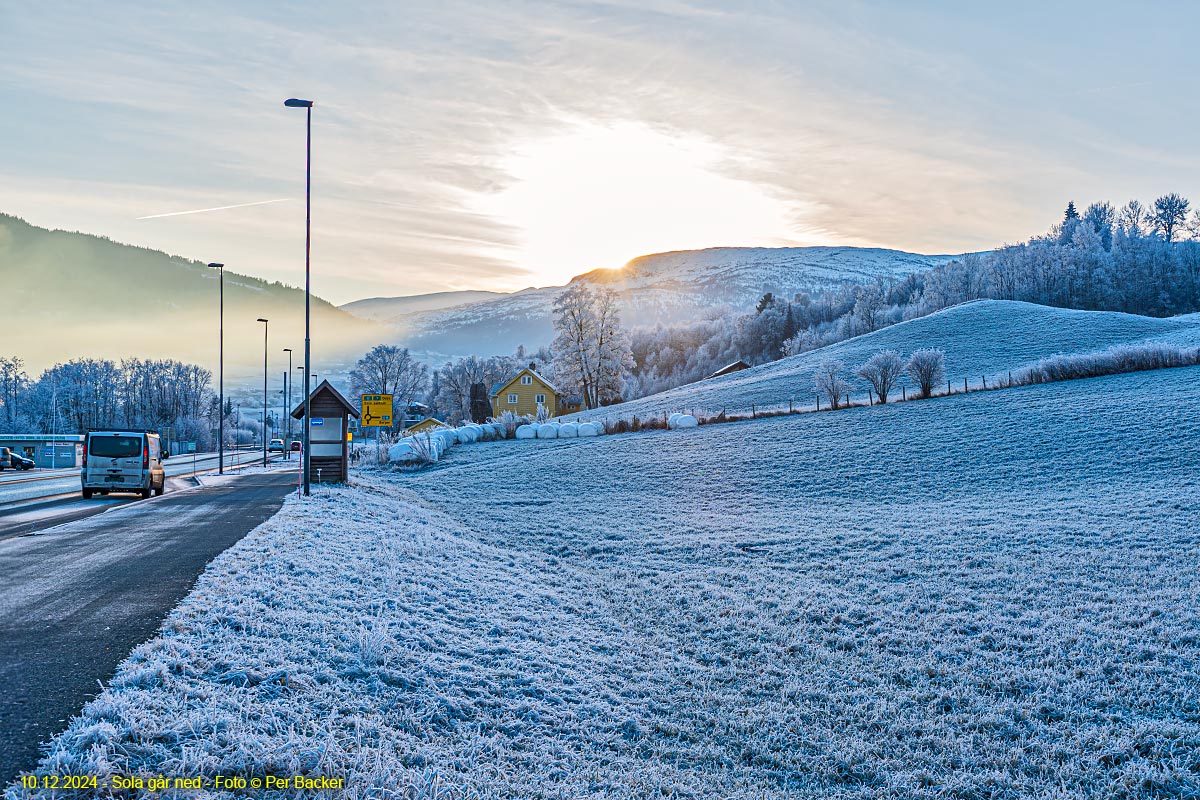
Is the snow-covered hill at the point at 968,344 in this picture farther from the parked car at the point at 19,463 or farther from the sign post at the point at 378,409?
the parked car at the point at 19,463

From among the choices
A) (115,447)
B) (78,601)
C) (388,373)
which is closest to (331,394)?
(115,447)

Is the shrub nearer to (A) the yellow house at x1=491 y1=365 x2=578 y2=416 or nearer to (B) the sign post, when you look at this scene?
(B) the sign post

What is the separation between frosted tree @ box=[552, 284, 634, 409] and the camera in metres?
77.6

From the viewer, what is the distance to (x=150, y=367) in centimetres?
13112

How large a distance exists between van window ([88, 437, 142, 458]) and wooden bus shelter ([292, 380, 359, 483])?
5462 millimetres

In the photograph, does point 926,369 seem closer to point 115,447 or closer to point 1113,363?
point 1113,363

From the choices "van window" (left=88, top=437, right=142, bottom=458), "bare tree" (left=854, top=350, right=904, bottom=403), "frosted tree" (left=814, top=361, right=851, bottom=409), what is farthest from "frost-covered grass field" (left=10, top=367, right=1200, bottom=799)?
"bare tree" (left=854, top=350, right=904, bottom=403)

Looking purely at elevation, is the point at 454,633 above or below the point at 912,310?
below

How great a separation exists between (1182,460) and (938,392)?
67.5 feet

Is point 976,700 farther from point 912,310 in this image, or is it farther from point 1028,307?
point 912,310

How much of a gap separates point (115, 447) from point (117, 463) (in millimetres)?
587

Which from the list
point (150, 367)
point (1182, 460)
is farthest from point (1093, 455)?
point (150, 367)

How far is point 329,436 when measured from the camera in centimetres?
2856

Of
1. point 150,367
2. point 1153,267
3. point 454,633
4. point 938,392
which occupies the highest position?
point 1153,267
